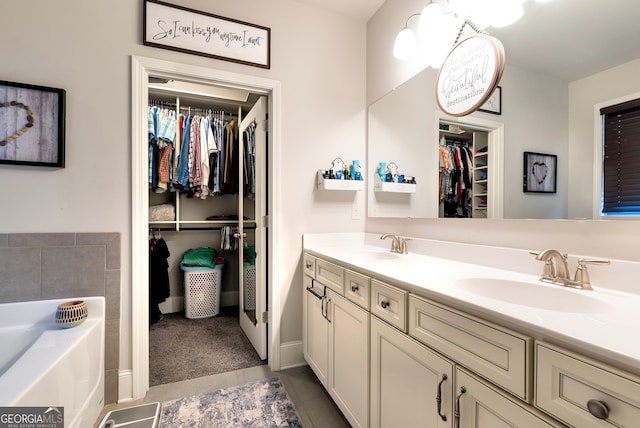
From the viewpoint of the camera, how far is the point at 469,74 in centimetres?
141

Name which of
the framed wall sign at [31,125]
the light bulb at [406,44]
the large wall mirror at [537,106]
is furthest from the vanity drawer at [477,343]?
the framed wall sign at [31,125]

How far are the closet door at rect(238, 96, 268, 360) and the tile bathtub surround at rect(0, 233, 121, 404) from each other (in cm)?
88

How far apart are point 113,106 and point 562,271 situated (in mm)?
2266

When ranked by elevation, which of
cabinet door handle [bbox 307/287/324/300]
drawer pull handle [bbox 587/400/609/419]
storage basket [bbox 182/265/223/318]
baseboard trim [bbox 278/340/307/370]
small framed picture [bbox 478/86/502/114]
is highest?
small framed picture [bbox 478/86/502/114]

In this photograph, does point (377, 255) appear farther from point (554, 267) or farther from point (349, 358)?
point (554, 267)

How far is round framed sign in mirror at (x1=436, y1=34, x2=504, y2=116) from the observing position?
1.30m

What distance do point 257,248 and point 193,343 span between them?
3.24 feet

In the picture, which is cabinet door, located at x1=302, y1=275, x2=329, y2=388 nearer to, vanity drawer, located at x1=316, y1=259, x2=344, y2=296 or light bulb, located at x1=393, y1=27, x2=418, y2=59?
vanity drawer, located at x1=316, y1=259, x2=344, y2=296

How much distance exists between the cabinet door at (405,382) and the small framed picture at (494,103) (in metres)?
1.10

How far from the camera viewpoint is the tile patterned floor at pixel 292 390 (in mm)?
1523

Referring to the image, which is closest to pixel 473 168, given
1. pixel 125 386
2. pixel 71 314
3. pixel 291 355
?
pixel 291 355

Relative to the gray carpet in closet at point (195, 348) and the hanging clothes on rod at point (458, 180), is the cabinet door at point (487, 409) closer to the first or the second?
the hanging clothes on rod at point (458, 180)

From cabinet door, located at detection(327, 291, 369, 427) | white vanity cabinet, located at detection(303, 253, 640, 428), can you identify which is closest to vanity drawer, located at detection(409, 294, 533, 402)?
white vanity cabinet, located at detection(303, 253, 640, 428)

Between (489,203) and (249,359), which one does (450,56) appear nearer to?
(489,203)
